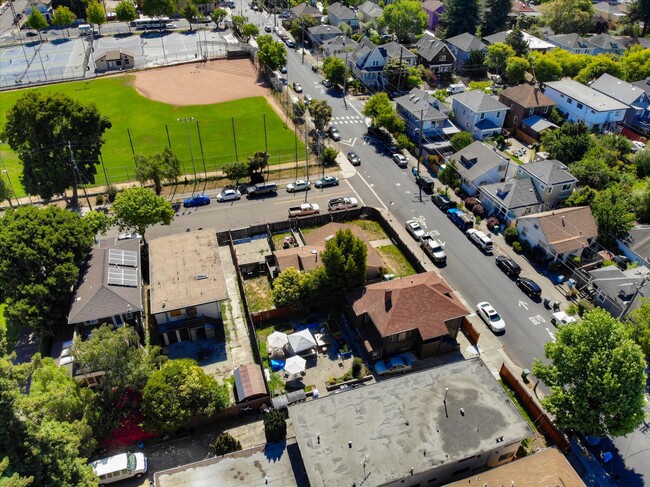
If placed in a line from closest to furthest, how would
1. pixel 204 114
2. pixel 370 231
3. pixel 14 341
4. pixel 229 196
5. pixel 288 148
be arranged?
pixel 14 341, pixel 370 231, pixel 229 196, pixel 288 148, pixel 204 114

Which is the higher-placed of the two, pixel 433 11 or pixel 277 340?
→ pixel 433 11

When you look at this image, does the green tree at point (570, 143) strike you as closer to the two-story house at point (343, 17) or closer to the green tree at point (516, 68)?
the green tree at point (516, 68)

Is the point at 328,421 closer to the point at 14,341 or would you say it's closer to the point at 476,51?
the point at 14,341

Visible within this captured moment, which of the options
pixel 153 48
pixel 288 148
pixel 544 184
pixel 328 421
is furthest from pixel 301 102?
pixel 328 421

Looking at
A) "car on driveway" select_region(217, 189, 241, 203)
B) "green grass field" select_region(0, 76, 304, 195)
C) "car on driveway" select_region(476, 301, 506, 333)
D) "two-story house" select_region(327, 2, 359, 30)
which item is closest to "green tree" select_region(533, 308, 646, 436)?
"car on driveway" select_region(476, 301, 506, 333)

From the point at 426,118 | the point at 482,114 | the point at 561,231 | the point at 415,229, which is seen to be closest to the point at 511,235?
the point at 561,231

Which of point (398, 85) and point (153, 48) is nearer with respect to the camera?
point (398, 85)

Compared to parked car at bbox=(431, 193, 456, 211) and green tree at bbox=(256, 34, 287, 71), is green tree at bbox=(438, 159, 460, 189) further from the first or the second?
green tree at bbox=(256, 34, 287, 71)

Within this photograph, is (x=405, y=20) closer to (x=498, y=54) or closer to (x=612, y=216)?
(x=498, y=54)
